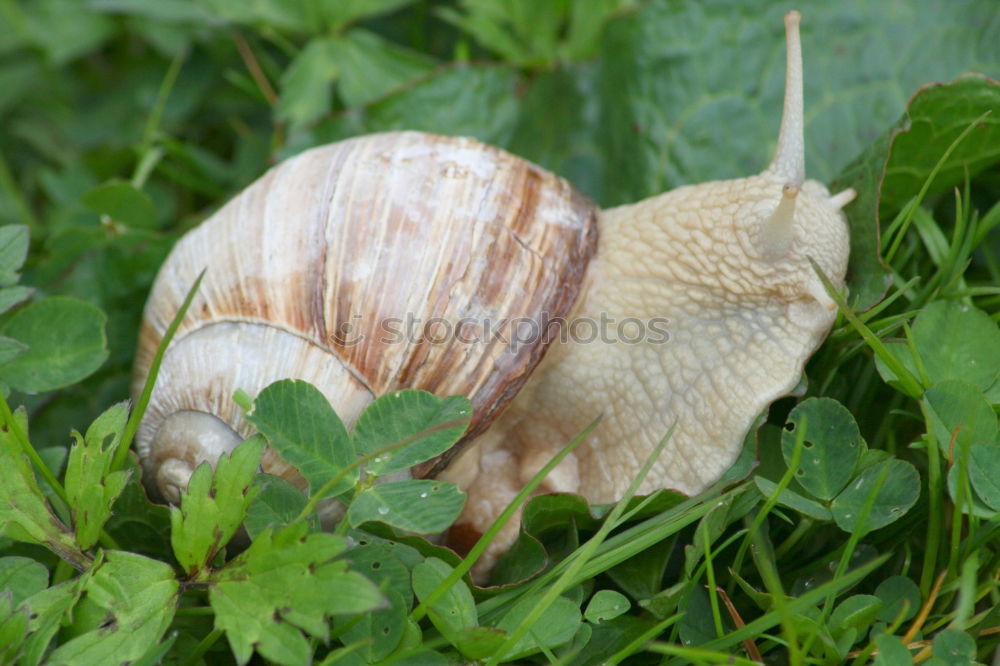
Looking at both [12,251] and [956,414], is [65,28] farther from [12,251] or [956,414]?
[956,414]

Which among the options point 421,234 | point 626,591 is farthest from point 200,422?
point 626,591

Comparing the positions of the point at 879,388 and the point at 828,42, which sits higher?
the point at 828,42

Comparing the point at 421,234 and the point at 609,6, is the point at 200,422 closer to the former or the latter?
the point at 421,234

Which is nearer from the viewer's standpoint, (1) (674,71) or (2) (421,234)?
(2) (421,234)

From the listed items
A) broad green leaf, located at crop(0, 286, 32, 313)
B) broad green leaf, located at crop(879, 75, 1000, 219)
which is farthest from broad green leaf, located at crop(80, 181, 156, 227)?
broad green leaf, located at crop(879, 75, 1000, 219)

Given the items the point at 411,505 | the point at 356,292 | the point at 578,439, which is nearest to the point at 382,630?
the point at 411,505

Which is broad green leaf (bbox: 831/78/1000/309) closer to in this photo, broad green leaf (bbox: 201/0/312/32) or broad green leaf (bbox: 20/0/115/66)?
broad green leaf (bbox: 201/0/312/32)

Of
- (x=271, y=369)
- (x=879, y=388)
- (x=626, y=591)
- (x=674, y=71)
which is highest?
(x=674, y=71)
